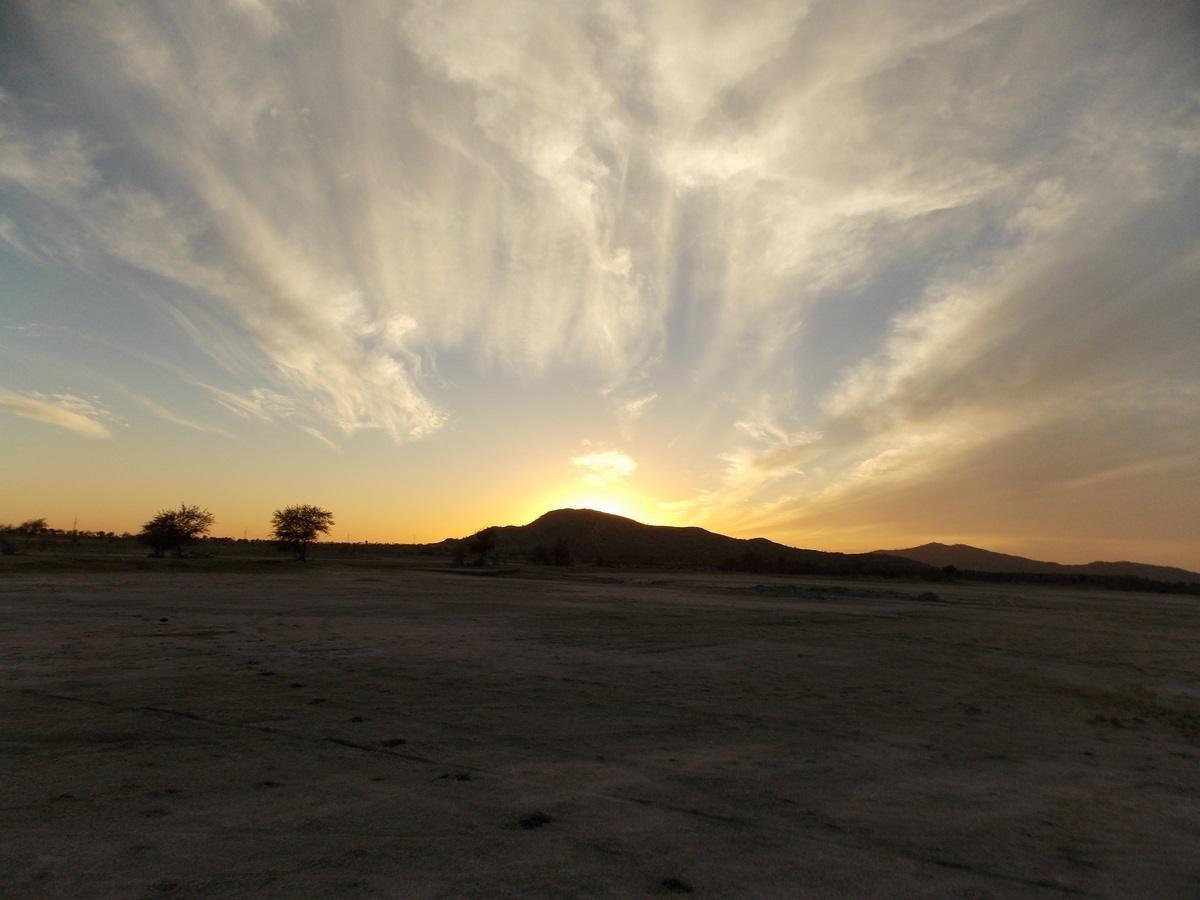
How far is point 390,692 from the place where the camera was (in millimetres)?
9867

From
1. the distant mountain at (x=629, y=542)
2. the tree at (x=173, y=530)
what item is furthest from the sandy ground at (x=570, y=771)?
the distant mountain at (x=629, y=542)

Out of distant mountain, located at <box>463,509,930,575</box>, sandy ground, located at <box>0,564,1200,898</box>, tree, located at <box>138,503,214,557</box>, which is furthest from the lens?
distant mountain, located at <box>463,509,930,575</box>

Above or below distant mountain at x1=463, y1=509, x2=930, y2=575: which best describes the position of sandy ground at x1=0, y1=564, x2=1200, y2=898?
below

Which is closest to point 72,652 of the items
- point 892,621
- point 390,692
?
point 390,692

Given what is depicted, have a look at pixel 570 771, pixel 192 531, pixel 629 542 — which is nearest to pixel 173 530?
pixel 192 531

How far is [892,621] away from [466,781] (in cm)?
2451

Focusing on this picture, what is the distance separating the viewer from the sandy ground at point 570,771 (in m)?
4.50

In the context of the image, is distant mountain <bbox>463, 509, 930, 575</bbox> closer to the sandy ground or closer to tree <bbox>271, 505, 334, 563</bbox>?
tree <bbox>271, 505, 334, 563</bbox>

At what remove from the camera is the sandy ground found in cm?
450

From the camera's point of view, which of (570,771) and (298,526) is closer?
(570,771)

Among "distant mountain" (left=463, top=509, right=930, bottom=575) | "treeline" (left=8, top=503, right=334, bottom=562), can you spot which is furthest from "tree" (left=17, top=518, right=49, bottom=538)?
"distant mountain" (left=463, top=509, right=930, bottom=575)

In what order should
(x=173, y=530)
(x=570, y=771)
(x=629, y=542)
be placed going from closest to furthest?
(x=570, y=771), (x=173, y=530), (x=629, y=542)

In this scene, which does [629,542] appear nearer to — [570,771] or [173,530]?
[173,530]

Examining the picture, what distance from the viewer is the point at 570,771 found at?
6.63m
